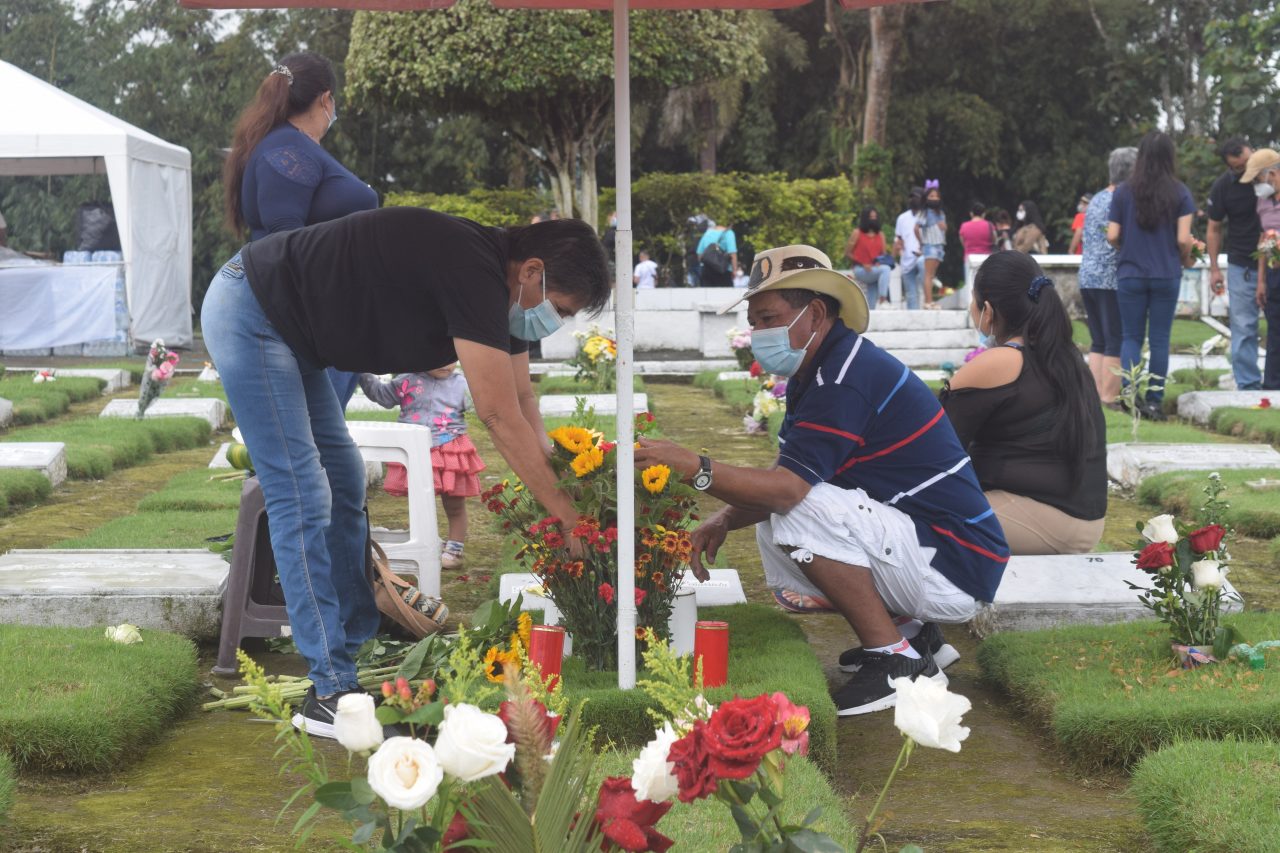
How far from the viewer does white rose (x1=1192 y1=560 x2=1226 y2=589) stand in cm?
389

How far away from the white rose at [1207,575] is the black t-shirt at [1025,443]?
92cm

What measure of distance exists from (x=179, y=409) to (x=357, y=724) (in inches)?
370

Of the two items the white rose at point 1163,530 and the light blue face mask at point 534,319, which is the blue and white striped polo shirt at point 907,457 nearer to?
the white rose at point 1163,530

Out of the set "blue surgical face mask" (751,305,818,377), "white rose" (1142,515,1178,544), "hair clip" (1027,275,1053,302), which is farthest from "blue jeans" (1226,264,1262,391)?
"blue surgical face mask" (751,305,818,377)

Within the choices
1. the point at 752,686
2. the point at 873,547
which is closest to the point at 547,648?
the point at 752,686

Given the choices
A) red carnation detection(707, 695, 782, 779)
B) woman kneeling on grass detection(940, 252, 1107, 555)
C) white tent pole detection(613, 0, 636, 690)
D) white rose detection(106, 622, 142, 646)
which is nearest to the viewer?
red carnation detection(707, 695, 782, 779)

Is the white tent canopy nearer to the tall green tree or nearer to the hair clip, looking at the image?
the tall green tree

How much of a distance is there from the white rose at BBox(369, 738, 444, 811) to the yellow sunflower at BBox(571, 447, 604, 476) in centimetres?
219

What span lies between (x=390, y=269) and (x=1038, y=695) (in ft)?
6.65

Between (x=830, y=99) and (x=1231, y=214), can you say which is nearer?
(x=1231, y=214)

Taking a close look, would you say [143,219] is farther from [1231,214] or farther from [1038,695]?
[1038,695]

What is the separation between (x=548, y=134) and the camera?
18.0m

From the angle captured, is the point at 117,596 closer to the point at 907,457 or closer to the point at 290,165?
the point at 290,165

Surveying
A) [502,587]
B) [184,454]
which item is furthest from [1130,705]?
[184,454]
